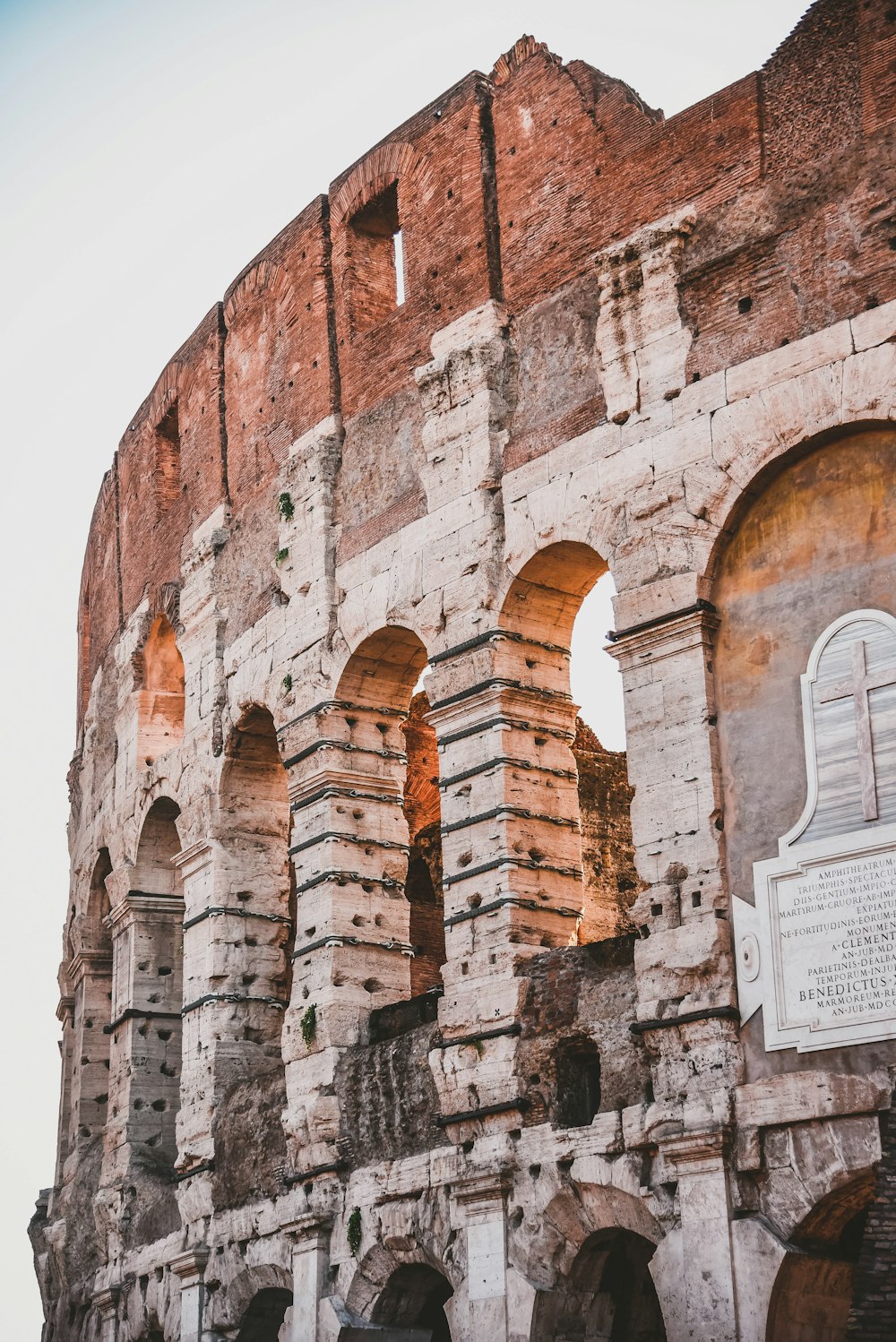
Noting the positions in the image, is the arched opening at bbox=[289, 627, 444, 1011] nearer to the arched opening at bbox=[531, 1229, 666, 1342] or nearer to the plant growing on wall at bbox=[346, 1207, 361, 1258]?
the plant growing on wall at bbox=[346, 1207, 361, 1258]

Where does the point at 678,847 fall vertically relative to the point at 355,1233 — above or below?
above

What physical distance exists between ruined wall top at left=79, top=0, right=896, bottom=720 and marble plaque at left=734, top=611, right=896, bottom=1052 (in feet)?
6.97

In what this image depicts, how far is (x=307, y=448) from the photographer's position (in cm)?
1557

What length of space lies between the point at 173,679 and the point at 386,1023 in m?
5.86

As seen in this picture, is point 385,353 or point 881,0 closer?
point 881,0

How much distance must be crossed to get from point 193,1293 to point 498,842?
490cm

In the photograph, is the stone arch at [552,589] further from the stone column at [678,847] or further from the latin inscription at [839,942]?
the latin inscription at [839,942]

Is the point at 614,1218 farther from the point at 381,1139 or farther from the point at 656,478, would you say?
the point at 656,478

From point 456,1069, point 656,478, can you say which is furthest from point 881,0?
point 456,1069

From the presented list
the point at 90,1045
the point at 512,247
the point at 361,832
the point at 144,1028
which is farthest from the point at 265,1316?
the point at 512,247

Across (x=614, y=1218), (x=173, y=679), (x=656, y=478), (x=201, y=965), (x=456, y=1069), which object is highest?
(x=173, y=679)

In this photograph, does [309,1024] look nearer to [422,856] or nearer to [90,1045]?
[422,856]

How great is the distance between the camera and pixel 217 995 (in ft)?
51.8

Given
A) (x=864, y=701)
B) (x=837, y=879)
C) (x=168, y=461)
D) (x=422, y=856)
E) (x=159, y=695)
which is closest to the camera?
(x=837, y=879)
